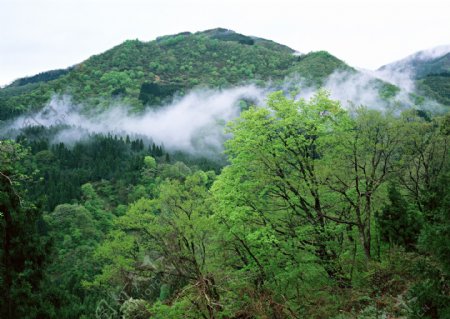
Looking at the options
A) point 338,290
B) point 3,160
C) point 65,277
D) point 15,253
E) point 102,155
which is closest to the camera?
point 3,160

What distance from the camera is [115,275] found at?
97.5 ft

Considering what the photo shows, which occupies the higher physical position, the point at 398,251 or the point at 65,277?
the point at 398,251

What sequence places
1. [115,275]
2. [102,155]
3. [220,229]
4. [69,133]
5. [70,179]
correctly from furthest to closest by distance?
[69,133] < [102,155] < [70,179] < [115,275] < [220,229]

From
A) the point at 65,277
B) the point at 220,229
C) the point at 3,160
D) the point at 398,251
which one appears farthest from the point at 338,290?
the point at 65,277

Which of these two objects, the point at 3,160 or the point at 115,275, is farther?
the point at 115,275

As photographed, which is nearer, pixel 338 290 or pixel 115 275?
pixel 338 290

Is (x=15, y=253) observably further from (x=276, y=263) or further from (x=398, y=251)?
(x=398, y=251)

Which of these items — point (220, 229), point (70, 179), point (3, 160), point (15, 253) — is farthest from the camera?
point (70, 179)

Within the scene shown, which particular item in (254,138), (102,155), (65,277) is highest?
(254,138)

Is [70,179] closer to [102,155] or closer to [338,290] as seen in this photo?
[102,155]

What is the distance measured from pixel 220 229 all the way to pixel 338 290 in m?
7.18

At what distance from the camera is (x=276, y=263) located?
1769 centimetres

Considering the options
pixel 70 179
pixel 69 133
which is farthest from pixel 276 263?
pixel 69 133

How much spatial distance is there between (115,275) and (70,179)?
97037mm
